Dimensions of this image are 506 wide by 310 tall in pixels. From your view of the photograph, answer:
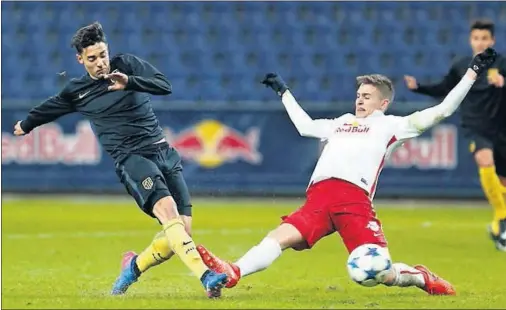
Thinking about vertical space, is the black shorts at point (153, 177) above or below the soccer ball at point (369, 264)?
above

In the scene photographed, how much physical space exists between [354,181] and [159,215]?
1183mm

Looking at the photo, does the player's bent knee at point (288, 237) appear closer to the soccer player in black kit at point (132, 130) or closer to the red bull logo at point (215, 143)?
the soccer player in black kit at point (132, 130)

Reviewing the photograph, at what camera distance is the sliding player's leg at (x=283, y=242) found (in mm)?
7250

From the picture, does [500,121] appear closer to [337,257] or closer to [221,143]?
[337,257]

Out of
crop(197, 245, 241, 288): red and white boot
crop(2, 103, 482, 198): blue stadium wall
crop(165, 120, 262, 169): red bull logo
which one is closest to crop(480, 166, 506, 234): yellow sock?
crop(197, 245, 241, 288): red and white boot

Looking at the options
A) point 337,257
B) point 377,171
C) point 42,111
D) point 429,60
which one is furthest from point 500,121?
point 429,60

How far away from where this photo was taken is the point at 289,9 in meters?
19.1

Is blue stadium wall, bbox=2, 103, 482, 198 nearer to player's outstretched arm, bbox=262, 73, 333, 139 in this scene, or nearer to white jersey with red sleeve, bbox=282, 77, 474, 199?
player's outstretched arm, bbox=262, 73, 333, 139

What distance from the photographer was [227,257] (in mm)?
10312

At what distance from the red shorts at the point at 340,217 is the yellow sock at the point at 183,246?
2.06 feet

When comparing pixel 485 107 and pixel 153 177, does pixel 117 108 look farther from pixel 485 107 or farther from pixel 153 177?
pixel 485 107

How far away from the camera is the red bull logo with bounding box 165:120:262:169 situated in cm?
1706

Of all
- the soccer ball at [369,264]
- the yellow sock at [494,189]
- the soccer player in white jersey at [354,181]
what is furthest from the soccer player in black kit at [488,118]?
the soccer ball at [369,264]

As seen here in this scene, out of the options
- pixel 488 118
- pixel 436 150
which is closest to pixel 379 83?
pixel 488 118
